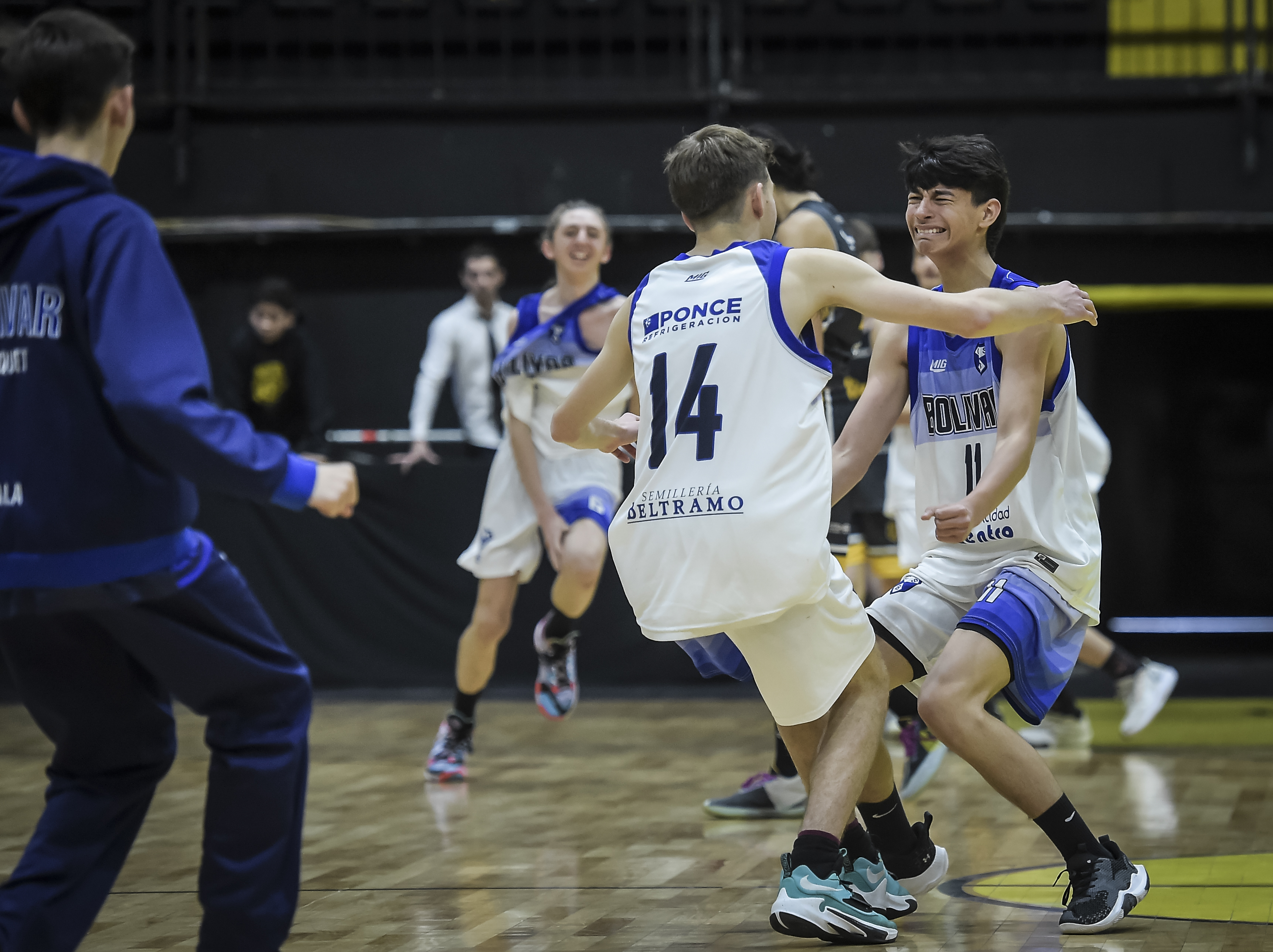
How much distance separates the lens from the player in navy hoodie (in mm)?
2301

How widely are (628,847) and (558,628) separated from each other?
1.54 meters

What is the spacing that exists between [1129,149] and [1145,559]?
286 centimetres

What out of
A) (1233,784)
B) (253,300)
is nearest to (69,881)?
(1233,784)

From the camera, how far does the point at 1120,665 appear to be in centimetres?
626

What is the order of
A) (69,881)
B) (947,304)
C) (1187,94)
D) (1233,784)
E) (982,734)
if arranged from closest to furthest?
1. (69,881)
2. (947,304)
3. (982,734)
4. (1233,784)
5. (1187,94)

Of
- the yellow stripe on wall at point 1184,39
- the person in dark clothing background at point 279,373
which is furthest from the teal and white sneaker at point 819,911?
the yellow stripe on wall at point 1184,39

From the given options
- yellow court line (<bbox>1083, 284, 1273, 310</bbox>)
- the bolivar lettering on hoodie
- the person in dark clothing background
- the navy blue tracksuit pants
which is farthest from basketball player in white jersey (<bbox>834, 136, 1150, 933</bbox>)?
yellow court line (<bbox>1083, 284, 1273, 310</bbox>)

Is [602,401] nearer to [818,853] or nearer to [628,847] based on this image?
[818,853]

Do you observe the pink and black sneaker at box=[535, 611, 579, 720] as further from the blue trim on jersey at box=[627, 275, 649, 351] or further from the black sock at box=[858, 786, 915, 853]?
the blue trim on jersey at box=[627, 275, 649, 351]

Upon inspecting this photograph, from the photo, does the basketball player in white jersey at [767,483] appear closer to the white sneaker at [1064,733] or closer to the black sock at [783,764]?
Answer: the black sock at [783,764]

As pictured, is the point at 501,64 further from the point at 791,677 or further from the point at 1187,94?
the point at 791,677

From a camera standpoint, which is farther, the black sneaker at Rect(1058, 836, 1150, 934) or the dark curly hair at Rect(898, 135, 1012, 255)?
the dark curly hair at Rect(898, 135, 1012, 255)

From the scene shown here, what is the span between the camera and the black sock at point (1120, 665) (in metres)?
6.25

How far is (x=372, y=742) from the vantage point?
6.57m
